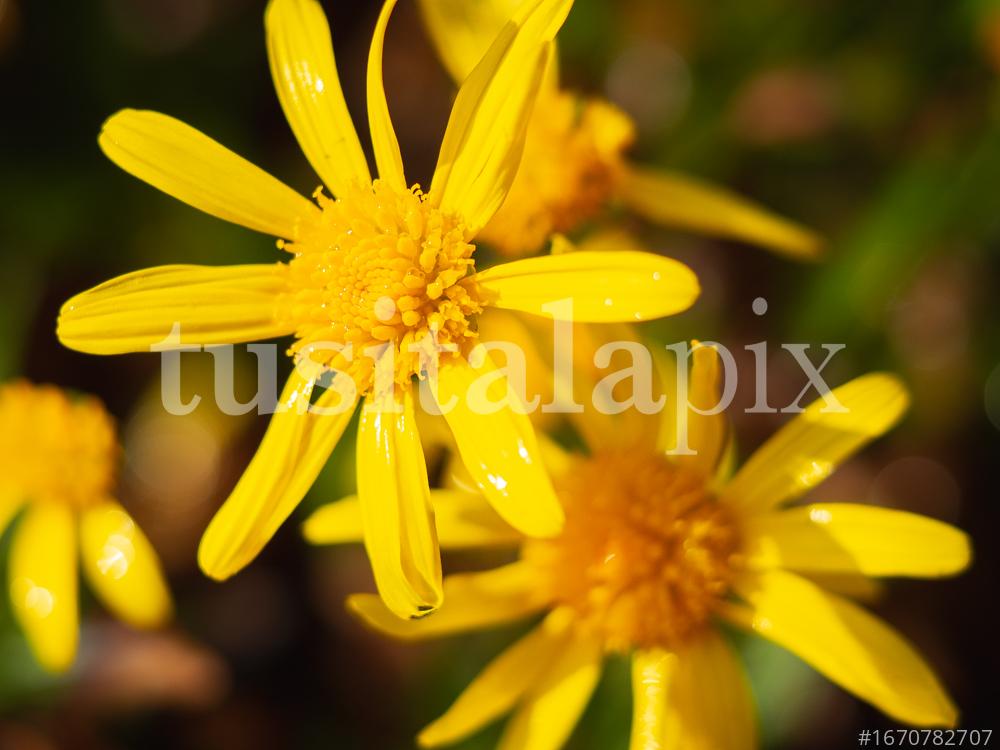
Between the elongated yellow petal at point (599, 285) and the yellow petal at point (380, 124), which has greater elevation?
the yellow petal at point (380, 124)

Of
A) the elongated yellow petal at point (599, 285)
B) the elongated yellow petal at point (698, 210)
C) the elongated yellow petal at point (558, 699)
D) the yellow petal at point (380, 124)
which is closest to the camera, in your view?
the elongated yellow petal at point (599, 285)

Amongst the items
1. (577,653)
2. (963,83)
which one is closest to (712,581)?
(577,653)

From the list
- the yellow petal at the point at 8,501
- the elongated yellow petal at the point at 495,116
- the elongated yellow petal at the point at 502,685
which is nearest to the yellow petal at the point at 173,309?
the elongated yellow petal at the point at 495,116

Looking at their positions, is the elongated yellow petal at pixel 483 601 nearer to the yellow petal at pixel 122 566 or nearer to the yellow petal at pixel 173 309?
the yellow petal at pixel 173 309

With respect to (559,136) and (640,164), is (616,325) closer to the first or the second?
(559,136)

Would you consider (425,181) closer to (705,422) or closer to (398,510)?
Result: (705,422)
